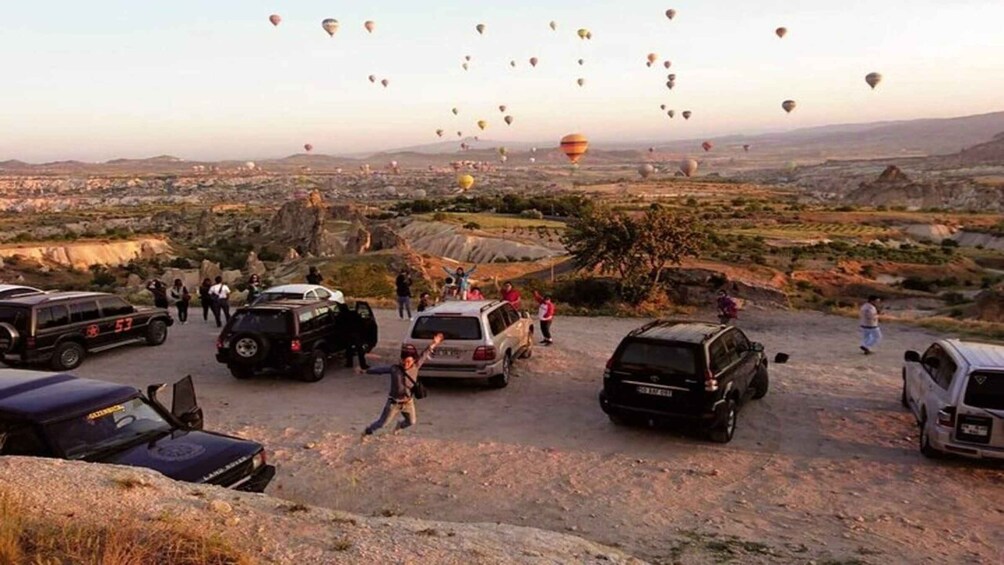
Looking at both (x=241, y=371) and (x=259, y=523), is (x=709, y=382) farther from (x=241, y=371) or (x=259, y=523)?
(x=241, y=371)

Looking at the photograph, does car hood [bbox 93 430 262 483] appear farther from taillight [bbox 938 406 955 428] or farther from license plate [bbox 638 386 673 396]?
taillight [bbox 938 406 955 428]

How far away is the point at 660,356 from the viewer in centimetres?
1112

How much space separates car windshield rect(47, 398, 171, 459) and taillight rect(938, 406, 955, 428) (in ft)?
31.3

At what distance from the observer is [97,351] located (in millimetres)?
16906

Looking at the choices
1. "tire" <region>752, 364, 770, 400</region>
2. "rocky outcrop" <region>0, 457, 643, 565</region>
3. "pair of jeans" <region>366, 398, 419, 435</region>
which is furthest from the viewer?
"tire" <region>752, 364, 770, 400</region>

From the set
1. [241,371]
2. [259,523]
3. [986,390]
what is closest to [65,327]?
[241,371]

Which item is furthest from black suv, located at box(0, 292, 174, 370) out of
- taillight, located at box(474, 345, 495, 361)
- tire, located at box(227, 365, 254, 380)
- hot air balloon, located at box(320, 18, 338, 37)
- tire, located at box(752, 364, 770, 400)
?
hot air balloon, located at box(320, 18, 338, 37)

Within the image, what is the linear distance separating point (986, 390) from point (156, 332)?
17.1 meters

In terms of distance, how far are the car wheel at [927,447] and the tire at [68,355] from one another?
1575 cm

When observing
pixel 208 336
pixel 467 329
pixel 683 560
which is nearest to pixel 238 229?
pixel 208 336

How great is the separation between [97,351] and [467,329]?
887 cm

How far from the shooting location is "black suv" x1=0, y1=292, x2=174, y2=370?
15062 millimetres

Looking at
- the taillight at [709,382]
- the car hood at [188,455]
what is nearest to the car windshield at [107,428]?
the car hood at [188,455]

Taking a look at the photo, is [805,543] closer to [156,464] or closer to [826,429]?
[826,429]
